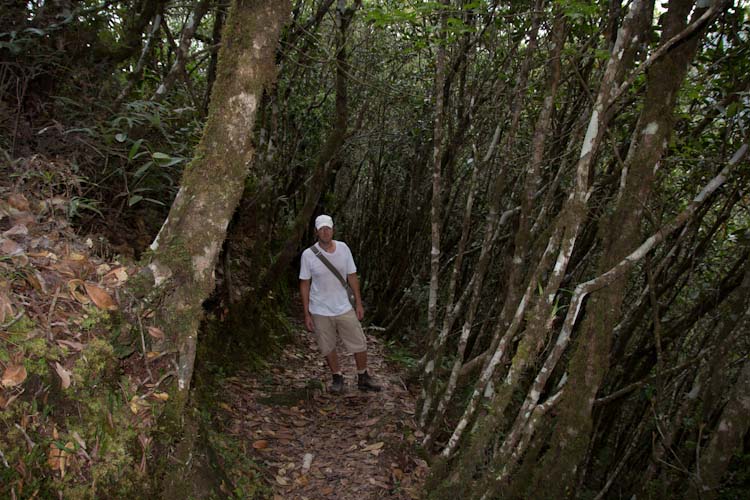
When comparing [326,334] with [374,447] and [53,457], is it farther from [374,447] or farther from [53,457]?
[53,457]

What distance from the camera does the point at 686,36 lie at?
114 inches

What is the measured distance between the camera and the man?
5.25 metres

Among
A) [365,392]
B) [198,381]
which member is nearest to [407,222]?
[365,392]

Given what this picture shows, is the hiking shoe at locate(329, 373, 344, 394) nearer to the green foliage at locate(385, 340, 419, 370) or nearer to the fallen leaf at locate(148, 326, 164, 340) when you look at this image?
the green foliage at locate(385, 340, 419, 370)

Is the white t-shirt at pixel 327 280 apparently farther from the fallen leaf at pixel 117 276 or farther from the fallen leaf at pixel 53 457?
the fallen leaf at pixel 53 457

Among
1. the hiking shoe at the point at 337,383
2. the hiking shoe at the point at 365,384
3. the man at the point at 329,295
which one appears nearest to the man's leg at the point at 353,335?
the man at the point at 329,295

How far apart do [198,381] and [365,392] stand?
207cm

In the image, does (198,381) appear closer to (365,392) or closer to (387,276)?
(365,392)

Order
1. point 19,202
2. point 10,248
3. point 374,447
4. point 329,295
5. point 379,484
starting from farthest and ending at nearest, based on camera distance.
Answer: point 329,295 → point 374,447 → point 379,484 → point 19,202 → point 10,248

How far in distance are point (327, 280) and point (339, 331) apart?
61cm

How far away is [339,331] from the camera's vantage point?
18.0 feet

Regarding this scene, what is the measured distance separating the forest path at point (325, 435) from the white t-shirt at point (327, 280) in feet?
3.27

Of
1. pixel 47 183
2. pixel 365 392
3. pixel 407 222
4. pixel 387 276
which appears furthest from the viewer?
pixel 387 276

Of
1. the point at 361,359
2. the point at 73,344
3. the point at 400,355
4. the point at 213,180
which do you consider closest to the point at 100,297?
the point at 73,344
